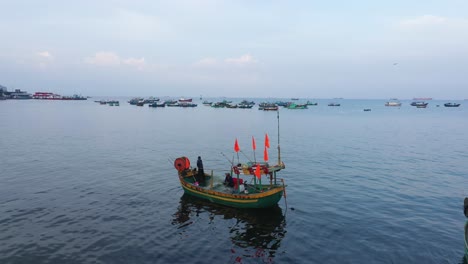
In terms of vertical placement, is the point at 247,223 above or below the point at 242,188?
below

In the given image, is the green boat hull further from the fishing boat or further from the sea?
the sea

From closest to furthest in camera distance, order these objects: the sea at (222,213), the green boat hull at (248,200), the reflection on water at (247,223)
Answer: the sea at (222,213)
the reflection on water at (247,223)
the green boat hull at (248,200)

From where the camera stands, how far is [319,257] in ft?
52.2

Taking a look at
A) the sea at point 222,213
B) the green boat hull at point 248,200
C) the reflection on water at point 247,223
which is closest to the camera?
the sea at point 222,213

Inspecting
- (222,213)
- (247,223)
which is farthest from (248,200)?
(222,213)

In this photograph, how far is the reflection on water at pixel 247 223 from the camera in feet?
55.6

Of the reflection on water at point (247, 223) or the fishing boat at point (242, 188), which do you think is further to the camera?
the fishing boat at point (242, 188)

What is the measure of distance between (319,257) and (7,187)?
25890 millimetres

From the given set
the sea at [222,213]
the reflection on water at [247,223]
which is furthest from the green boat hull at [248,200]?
the sea at [222,213]

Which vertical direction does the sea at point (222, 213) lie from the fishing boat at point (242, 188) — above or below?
below

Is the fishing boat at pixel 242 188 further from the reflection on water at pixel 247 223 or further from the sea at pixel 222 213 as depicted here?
the sea at pixel 222 213

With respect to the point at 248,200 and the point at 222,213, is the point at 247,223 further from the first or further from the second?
the point at 222,213

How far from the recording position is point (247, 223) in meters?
20.3

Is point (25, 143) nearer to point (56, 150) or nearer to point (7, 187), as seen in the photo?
point (56, 150)
